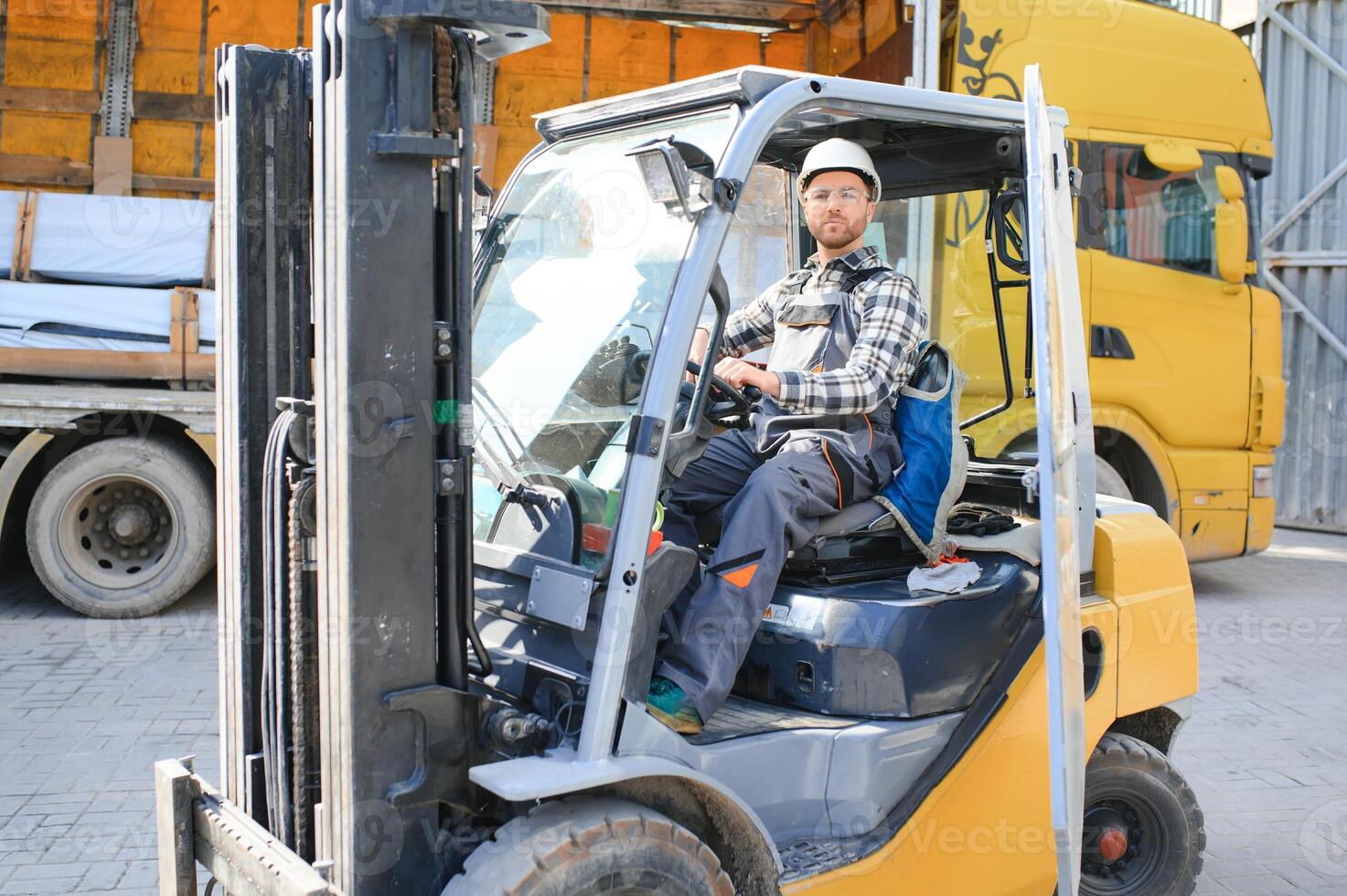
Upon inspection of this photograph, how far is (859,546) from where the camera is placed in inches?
135

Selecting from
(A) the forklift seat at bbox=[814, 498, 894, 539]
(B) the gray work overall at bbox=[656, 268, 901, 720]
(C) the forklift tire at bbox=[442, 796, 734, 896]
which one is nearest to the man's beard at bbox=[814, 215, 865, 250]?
(B) the gray work overall at bbox=[656, 268, 901, 720]

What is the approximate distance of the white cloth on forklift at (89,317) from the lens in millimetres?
7359

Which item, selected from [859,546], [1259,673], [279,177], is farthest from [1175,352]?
[279,177]

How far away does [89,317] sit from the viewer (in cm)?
747

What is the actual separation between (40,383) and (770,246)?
5.15 meters

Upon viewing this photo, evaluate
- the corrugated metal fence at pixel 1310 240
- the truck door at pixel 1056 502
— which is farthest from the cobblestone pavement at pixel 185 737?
the corrugated metal fence at pixel 1310 240

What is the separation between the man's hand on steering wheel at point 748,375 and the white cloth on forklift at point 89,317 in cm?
525

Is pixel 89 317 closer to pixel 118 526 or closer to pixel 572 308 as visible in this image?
pixel 118 526

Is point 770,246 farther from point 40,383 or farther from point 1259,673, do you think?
point 40,383

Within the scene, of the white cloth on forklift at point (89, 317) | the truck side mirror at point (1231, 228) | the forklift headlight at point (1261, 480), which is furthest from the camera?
the forklift headlight at point (1261, 480)

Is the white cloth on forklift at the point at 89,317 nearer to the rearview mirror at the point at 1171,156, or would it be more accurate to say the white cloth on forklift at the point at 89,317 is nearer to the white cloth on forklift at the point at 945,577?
the white cloth on forklift at the point at 945,577

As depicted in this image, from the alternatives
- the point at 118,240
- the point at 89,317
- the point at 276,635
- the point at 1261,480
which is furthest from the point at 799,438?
the point at 1261,480

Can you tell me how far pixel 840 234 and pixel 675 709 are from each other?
→ 146cm

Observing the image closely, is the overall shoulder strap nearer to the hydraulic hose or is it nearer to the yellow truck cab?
the hydraulic hose
